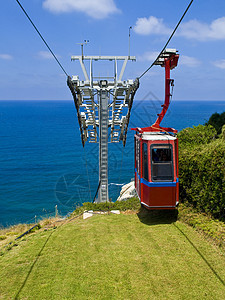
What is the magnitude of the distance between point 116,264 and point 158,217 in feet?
13.4

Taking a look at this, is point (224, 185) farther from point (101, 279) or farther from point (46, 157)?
point (46, 157)

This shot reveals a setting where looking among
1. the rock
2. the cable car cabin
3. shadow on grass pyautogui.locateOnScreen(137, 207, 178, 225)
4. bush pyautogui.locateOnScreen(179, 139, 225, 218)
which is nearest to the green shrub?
shadow on grass pyautogui.locateOnScreen(137, 207, 178, 225)

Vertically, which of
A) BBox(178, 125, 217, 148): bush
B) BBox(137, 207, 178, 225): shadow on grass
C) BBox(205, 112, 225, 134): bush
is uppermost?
BBox(205, 112, 225, 134): bush

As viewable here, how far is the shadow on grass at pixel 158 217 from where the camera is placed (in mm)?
11150

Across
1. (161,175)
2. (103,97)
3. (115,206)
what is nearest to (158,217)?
(161,175)

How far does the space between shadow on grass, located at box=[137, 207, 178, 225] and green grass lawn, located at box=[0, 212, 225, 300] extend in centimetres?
10

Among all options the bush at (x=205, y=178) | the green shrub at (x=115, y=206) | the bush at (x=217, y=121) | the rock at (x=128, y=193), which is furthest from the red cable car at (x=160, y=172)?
the rock at (x=128, y=193)

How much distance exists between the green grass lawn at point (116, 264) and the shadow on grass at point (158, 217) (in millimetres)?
99

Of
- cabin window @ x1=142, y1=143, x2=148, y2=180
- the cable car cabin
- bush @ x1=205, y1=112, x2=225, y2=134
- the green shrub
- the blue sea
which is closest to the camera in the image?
the cable car cabin

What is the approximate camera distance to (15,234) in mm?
12086

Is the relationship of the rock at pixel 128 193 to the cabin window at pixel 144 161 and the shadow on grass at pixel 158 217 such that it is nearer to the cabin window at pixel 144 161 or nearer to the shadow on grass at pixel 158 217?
the shadow on grass at pixel 158 217

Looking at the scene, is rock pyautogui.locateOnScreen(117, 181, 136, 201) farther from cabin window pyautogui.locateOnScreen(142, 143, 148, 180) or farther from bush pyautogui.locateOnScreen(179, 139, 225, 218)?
cabin window pyautogui.locateOnScreen(142, 143, 148, 180)

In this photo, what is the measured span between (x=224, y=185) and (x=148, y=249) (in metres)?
3.43

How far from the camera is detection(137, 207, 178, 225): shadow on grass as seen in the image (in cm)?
1115
